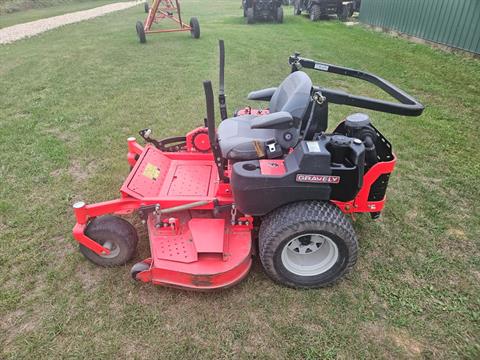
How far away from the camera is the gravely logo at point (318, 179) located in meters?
2.46

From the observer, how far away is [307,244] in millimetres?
2732

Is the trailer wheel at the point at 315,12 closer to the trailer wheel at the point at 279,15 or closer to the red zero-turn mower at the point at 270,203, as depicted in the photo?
the trailer wheel at the point at 279,15

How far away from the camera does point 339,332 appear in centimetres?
245

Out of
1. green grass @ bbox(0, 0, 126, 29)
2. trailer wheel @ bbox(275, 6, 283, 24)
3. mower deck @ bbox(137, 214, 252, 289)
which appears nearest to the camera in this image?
mower deck @ bbox(137, 214, 252, 289)

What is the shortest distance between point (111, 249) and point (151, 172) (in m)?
0.72

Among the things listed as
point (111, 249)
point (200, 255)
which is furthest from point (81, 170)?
point (200, 255)

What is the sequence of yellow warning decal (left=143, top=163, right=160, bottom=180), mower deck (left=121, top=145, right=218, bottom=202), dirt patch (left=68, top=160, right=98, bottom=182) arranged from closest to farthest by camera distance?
mower deck (left=121, top=145, right=218, bottom=202) < yellow warning decal (left=143, top=163, right=160, bottom=180) < dirt patch (left=68, top=160, right=98, bottom=182)

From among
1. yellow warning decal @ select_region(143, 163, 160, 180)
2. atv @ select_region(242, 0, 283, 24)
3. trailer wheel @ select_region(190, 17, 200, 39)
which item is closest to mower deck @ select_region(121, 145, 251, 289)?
yellow warning decal @ select_region(143, 163, 160, 180)

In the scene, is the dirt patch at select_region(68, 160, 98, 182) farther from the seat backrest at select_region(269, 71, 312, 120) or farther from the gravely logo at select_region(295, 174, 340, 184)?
the gravely logo at select_region(295, 174, 340, 184)

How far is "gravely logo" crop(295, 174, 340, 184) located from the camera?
2.46 m

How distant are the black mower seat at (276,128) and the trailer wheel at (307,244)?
481mm

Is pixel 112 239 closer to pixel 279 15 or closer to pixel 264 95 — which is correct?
pixel 264 95

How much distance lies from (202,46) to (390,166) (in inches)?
336

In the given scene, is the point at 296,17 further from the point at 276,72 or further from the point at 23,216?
the point at 23,216
